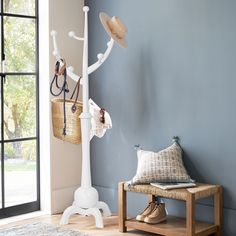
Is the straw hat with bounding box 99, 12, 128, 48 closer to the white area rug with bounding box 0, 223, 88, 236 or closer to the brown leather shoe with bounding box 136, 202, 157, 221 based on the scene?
the brown leather shoe with bounding box 136, 202, 157, 221

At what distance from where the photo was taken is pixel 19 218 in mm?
4785

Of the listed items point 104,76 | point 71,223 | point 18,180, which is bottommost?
point 71,223

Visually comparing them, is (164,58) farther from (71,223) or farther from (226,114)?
(71,223)

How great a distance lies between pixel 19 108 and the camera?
16.0 ft

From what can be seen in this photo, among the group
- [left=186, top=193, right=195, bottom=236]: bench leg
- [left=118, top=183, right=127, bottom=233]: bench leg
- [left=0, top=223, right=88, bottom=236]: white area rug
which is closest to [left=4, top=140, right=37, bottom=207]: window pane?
[left=0, top=223, right=88, bottom=236]: white area rug

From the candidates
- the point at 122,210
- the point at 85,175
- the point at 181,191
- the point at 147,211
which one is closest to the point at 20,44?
the point at 85,175

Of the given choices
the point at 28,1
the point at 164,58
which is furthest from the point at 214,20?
the point at 28,1

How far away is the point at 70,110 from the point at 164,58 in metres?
0.88

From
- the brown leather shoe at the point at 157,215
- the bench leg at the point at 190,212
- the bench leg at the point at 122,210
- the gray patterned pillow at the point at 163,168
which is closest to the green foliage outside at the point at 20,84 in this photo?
the bench leg at the point at 122,210

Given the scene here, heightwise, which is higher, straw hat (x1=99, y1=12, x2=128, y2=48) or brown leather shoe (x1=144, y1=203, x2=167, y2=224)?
straw hat (x1=99, y1=12, x2=128, y2=48)

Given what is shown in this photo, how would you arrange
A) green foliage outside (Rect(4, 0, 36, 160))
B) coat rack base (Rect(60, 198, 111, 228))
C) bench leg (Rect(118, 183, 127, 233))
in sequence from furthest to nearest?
green foliage outside (Rect(4, 0, 36, 160)) < coat rack base (Rect(60, 198, 111, 228)) < bench leg (Rect(118, 183, 127, 233))

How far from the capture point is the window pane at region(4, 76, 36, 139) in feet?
15.7

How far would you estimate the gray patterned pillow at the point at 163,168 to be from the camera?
4.22 meters

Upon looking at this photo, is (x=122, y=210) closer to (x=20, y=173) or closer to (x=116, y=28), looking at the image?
(x=20, y=173)
